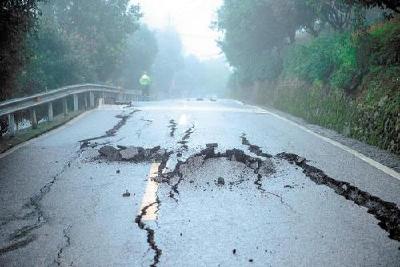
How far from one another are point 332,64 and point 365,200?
32.6 feet

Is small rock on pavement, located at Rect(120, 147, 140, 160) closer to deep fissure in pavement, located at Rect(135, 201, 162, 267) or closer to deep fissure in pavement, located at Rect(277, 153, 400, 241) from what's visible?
deep fissure in pavement, located at Rect(135, 201, 162, 267)

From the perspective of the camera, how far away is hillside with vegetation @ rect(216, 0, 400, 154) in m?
9.61

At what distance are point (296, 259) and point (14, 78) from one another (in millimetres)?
8729

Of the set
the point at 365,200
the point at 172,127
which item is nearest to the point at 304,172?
the point at 365,200

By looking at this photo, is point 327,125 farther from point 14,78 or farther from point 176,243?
point 176,243

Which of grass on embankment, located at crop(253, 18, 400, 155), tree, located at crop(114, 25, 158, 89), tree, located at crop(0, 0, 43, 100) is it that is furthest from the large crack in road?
tree, located at crop(114, 25, 158, 89)

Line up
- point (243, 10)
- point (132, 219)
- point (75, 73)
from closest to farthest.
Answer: point (132, 219) → point (75, 73) → point (243, 10)

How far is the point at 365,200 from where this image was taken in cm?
523

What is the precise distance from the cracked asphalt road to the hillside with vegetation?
1669 millimetres

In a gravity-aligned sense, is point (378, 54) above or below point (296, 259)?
above

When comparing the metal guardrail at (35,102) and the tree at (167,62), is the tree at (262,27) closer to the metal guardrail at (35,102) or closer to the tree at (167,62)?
the metal guardrail at (35,102)

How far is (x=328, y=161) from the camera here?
729 cm

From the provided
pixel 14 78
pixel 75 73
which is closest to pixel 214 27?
pixel 75 73

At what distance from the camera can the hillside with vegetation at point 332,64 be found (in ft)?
31.5
